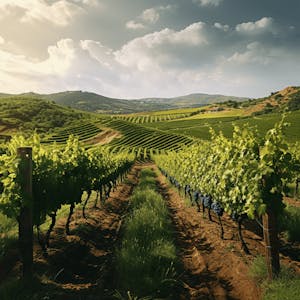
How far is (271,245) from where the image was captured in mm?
5348

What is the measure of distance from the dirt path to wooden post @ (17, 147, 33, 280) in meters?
3.02

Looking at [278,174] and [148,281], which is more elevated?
[278,174]

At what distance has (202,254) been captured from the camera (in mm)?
7453

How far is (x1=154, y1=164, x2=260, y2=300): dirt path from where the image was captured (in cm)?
534

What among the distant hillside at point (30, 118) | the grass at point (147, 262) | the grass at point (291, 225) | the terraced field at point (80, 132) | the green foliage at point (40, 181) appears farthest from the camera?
the distant hillside at point (30, 118)

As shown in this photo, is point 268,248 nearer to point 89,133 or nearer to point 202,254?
point 202,254

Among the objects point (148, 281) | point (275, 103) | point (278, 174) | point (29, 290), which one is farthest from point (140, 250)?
point (275, 103)

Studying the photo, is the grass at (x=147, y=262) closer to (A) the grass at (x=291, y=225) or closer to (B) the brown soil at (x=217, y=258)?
(B) the brown soil at (x=217, y=258)

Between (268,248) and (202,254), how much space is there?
243 cm

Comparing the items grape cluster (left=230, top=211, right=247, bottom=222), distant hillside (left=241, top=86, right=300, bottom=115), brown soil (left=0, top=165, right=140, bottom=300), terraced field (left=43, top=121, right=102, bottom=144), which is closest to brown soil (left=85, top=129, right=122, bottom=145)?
terraced field (left=43, top=121, right=102, bottom=144)

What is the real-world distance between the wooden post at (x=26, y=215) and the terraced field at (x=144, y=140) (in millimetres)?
52286

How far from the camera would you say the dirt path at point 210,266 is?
210 inches

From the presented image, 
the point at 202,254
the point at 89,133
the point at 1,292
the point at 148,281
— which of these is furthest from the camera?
the point at 89,133

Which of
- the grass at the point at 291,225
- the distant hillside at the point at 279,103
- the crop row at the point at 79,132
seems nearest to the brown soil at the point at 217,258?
the grass at the point at 291,225
